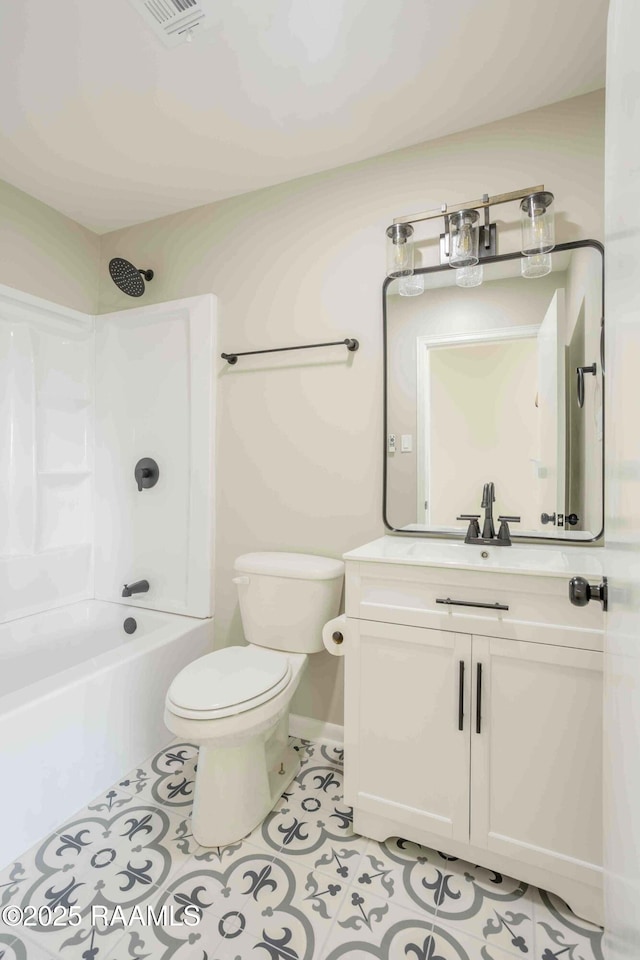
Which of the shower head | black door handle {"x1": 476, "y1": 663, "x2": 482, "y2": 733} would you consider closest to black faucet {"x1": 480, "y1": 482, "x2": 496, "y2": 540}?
black door handle {"x1": 476, "y1": 663, "x2": 482, "y2": 733}

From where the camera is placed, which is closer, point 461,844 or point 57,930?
point 57,930

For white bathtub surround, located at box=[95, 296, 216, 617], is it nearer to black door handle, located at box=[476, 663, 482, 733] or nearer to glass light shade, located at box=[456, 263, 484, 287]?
glass light shade, located at box=[456, 263, 484, 287]

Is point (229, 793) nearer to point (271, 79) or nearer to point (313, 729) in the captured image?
point (313, 729)

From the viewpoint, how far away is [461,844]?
1302 millimetres

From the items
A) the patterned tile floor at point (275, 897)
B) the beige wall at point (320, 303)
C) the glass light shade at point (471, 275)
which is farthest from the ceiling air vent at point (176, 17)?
the patterned tile floor at point (275, 897)

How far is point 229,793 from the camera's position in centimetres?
142

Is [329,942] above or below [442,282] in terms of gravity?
below

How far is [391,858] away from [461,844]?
223 millimetres

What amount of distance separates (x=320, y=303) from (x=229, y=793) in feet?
6.09

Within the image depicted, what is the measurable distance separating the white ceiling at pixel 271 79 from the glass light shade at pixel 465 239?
1.23 feet

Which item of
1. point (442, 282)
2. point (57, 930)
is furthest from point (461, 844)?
point (442, 282)

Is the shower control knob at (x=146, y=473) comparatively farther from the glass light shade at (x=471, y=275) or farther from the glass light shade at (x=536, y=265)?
the glass light shade at (x=536, y=265)

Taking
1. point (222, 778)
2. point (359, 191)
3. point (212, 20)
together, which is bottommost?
point (222, 778)

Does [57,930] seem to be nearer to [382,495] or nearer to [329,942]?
[329,942]
